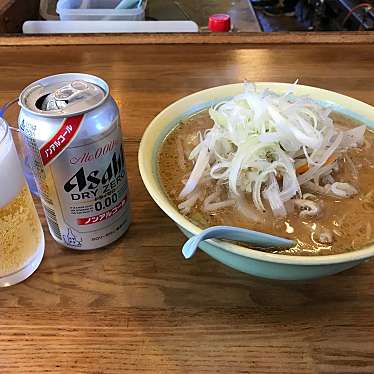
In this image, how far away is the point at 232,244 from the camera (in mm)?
591

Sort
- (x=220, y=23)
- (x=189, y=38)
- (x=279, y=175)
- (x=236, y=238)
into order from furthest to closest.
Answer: (x=220, y=23)
(x=189, y=38)
(x=279, y=175)
(x=236, y=238)

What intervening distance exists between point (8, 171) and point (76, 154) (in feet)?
0.33

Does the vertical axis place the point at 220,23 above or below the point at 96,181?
below

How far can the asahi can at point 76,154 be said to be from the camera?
605 mm

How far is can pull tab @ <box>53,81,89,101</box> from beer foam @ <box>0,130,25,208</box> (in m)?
0.09

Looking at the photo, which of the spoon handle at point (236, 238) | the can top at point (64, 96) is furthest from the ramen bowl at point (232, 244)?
the can top at point (64, 96)

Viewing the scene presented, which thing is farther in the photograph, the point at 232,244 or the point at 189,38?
the point at 189,38

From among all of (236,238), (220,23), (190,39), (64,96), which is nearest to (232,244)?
(236,238)

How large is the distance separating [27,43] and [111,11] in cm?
40

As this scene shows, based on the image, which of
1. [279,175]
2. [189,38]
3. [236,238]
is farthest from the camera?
[189,38]

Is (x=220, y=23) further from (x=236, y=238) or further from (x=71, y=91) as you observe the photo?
(x=236, y=238)

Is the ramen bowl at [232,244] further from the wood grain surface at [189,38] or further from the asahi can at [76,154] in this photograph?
the wood grain surface at [189,38]

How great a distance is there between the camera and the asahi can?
605 mm

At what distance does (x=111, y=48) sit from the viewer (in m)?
1.31
